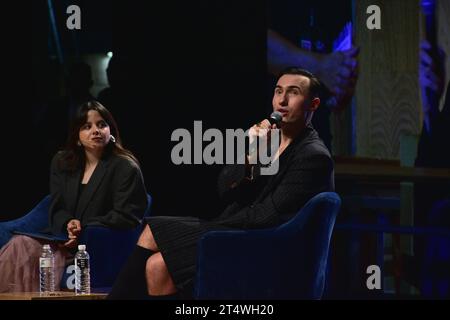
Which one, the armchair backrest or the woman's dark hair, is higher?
the woman's dark hair

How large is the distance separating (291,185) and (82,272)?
49.0 inches

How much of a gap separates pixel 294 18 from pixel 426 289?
2.07 metres

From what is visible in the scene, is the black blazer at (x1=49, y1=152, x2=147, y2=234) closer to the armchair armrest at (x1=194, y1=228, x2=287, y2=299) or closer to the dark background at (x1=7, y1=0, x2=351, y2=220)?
the dark background at (x1=7, y1=0, x2=351, y2=220)

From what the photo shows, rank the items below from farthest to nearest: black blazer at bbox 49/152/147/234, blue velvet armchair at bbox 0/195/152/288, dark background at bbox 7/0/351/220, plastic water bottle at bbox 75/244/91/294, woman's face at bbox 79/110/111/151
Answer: dark background at bbox 7/0/351/220 → woman's face at bbox 79/110/111/151 → black blazer at bbox 49/152/147/234 → blue velvet armchair at bbox 0/195/152/288 → plastic water bottle at bbox 75/244/91/294

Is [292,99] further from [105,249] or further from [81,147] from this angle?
[81,147]

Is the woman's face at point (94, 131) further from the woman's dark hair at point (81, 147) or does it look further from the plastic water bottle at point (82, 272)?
the plastic water bottle at point (82, 272)

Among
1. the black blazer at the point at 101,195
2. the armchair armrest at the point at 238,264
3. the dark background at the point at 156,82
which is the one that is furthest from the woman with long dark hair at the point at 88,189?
the armchair armrest at the point at 238,264

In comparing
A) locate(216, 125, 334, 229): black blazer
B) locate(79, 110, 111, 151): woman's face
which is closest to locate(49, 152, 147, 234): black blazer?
locate(79, 110, 111, 151): woman's face

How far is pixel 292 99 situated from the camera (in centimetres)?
411

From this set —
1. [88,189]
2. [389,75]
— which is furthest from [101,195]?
[389,75]

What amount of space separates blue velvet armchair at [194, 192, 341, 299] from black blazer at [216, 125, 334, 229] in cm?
15

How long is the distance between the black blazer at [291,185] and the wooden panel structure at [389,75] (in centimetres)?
206

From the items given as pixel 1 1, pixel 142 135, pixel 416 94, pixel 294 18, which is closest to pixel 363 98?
pixel 416 94

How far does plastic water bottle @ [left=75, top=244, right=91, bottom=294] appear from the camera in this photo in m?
4.30
